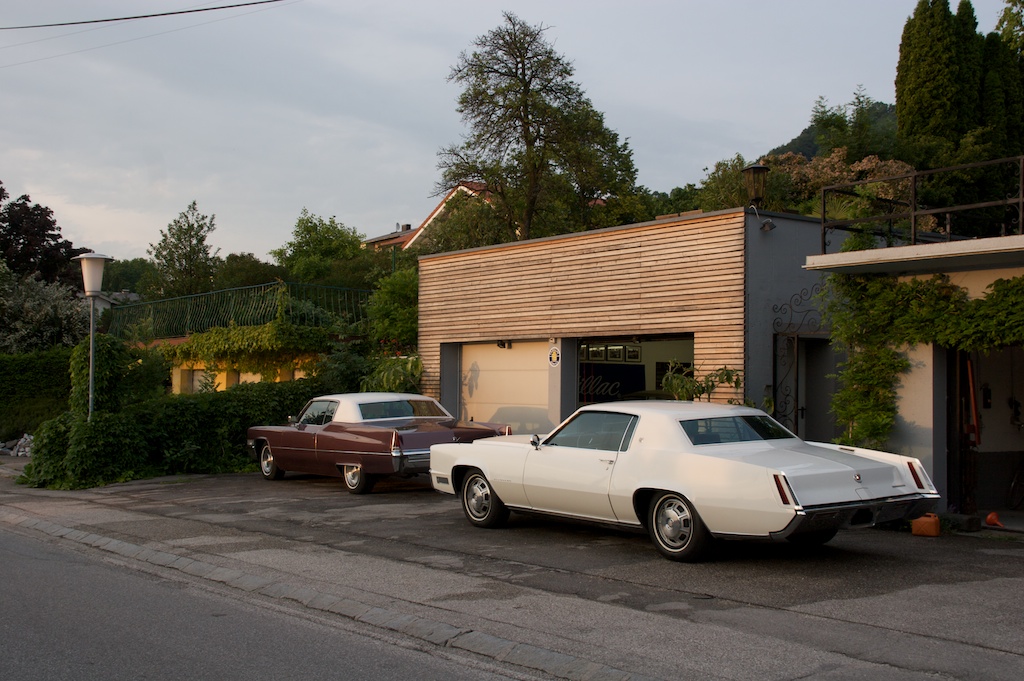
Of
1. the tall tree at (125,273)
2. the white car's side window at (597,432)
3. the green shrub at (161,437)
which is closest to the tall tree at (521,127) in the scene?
the green shrub at (161,437)

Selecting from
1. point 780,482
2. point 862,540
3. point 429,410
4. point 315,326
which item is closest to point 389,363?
point 315,326

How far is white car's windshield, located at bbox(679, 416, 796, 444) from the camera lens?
28.8 feet

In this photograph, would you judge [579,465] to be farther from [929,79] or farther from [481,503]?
[929,79]

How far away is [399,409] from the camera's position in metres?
14.8

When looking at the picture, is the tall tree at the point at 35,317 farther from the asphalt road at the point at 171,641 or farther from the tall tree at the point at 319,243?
the tall tree at the point at 319,243

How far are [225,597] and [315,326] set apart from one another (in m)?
14.2

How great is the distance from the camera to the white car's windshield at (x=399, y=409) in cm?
1455

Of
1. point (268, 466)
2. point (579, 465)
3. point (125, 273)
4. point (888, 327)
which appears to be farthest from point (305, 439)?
point (125, 273)

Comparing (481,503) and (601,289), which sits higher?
(601,289)

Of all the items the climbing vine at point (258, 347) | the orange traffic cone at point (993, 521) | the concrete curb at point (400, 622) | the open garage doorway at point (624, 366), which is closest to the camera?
the concrete curb at point (400, 622)

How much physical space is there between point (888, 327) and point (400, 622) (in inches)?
299

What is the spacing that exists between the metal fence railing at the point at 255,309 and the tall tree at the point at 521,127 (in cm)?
1204

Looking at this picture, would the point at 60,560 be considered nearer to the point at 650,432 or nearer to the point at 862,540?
the point at 650,432

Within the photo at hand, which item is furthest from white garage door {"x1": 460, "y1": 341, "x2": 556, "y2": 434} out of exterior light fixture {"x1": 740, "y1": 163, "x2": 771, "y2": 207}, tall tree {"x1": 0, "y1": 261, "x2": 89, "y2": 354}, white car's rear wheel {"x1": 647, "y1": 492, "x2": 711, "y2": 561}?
tall tree {"x1": 0, "y1": 261, "x2": 89, "y2": 354}
